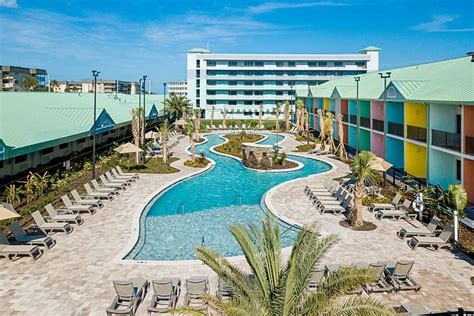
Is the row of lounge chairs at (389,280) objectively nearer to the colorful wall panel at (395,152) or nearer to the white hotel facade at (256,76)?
the colorful wall panel at (395,152)

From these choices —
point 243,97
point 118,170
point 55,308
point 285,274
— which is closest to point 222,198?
point 118,170

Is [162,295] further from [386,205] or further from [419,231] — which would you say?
[386,205]

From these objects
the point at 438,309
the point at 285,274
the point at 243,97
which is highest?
the point at 243,97

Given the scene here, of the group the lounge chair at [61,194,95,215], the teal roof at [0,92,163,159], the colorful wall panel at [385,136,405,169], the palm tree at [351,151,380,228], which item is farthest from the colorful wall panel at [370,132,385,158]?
the lounge chair at [61,194,95,215]

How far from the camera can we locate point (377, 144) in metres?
37.0

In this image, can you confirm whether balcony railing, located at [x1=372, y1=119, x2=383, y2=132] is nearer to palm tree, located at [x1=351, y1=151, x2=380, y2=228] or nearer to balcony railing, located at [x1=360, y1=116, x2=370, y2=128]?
balcony railing, located at [x1=360, y1=116, x2=370, y2=128]

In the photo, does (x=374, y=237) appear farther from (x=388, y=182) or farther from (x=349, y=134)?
(x=349, y=134)

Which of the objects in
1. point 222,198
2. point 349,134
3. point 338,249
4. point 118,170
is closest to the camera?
point 338,249

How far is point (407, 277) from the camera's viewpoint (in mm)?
12633

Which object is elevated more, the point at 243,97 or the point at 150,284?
the point at 243,97

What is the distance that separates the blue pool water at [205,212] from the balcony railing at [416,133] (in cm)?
731

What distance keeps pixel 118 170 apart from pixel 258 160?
10973 mm

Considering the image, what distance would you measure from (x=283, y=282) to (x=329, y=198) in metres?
15.2

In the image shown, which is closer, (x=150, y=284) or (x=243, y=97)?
(x=150, y=284)
